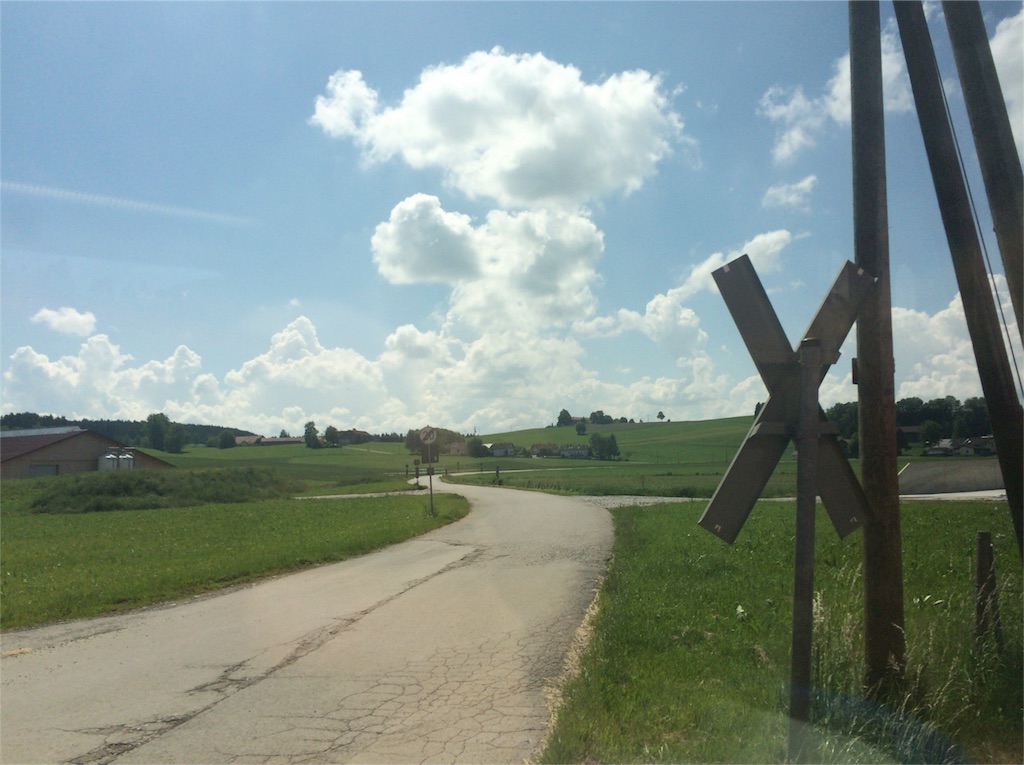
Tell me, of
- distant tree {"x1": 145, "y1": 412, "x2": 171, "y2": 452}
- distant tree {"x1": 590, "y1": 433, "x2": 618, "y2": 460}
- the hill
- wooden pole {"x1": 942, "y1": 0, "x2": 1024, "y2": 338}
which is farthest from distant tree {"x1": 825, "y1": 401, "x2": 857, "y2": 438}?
distant tree {"x1": 590, "y1": 433, "x2": 618, "y2": 460}

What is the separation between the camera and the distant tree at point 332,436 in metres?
94.4

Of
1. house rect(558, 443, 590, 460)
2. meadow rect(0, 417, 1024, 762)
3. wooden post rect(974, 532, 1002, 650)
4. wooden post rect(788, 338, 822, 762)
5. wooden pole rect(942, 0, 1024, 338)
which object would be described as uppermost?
wooden pole rect(942, 0, 1024, 338)

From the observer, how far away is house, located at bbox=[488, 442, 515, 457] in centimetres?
11029

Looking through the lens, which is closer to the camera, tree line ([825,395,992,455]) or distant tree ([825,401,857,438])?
distant tree ([825,401,857,438])

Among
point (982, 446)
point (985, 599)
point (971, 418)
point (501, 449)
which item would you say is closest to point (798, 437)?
point (985, 599)

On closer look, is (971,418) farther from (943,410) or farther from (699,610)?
(699,610)

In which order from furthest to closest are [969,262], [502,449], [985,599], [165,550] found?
[502,449], [165,550], [985,599], [969,262]

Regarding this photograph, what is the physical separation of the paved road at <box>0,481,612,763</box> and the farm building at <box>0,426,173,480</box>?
156 ft

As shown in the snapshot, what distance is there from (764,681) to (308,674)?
3.94m

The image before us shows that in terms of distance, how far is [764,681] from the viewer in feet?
18.1

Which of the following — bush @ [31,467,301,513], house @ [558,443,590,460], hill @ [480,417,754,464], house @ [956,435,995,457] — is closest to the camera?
house @ [956,435,995,457]

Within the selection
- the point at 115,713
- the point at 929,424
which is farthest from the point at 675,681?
the point at 929,424

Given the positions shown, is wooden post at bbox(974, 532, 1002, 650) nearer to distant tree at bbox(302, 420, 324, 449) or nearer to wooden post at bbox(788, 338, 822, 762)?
wooden post at bbox(788, 338, 822, 762)

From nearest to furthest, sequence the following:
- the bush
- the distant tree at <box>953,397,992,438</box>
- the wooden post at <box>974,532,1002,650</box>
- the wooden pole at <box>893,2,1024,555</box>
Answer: the wooden pole at <box>893,2,1024,555</box> → the wooden post at <box>974,532,1002,650</box> → the distant tree at <box>953,397,992,438</box> → the bush
